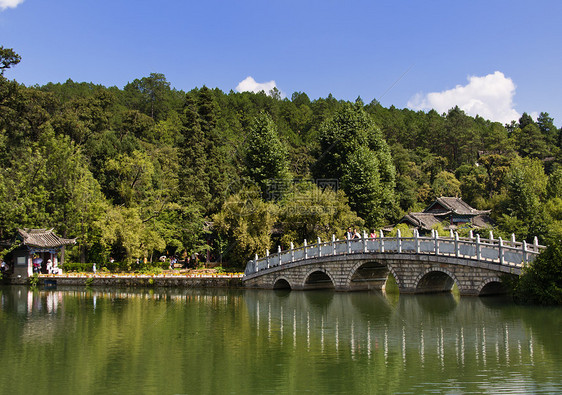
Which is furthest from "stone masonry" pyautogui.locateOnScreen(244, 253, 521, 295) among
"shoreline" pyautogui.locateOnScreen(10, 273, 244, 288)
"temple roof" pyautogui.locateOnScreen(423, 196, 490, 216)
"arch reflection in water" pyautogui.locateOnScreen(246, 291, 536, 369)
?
"temple roof" pyautogui.locateOnScreen(423, 196, 490, 216)

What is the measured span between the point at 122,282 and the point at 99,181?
11.8 m

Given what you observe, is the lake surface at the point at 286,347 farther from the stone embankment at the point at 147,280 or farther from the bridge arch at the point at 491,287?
the stone embankment at the point at 147,280

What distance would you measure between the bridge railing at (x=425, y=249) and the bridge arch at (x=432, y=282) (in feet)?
3.76

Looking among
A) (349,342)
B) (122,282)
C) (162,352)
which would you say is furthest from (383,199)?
(162,352)

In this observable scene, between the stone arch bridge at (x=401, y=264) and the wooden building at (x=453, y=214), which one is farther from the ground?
the wooden building at (x=453, y=214)

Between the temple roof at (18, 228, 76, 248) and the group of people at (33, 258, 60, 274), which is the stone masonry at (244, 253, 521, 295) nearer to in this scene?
the temple roof at (18, 228, 76, 248)

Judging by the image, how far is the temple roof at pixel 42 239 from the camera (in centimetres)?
3475

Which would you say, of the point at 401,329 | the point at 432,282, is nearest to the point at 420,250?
the point at 432,282

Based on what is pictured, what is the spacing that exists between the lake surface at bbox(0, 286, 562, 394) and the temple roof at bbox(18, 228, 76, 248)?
1011cm

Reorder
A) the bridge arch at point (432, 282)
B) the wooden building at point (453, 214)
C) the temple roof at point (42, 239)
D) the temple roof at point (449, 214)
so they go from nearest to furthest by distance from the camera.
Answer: the bridge arch at point (432, 282)
the temple roof at point (42, 239)
the temple roof at point (449, 214)
the wooden building at point (453, 214)

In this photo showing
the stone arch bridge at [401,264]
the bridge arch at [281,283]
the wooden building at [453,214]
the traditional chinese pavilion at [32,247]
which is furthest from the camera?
the wooden building at [453,214]

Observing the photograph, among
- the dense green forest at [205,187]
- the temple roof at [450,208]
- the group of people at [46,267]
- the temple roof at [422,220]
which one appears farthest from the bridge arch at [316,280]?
the temple roof at [450,208]

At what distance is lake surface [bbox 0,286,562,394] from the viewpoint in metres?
11.4

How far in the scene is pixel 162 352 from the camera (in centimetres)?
1471
